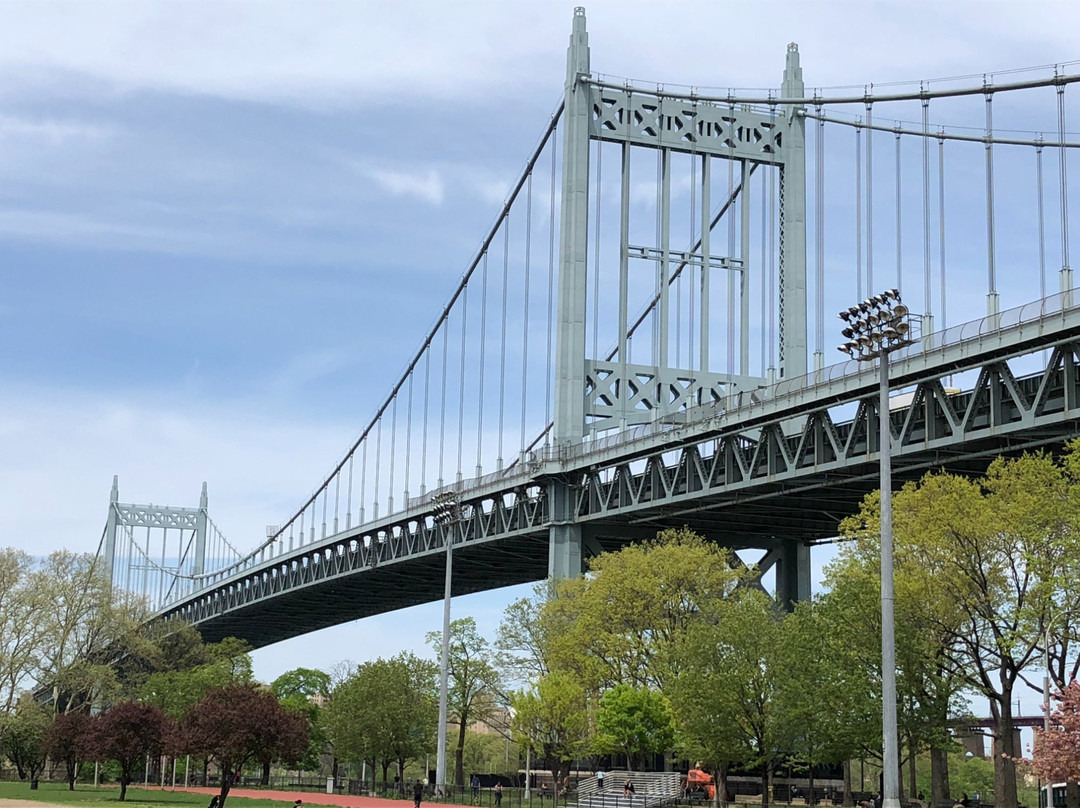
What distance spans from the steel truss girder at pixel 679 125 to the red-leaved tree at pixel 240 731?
115 feet

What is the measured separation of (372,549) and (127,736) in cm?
3341

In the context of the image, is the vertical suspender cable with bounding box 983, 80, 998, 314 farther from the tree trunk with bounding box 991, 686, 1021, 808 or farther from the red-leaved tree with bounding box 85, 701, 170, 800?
the red-leaved tree with bounding box 85, 701, 170, 800

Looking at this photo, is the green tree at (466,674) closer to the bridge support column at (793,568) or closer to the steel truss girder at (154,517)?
the bridge support column at (793,568)

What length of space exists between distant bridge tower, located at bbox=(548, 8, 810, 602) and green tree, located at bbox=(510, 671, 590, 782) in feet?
30.3

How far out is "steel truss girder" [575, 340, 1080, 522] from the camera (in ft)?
155

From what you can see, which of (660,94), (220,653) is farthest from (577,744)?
(220,653)

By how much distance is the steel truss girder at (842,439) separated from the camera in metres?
47.1

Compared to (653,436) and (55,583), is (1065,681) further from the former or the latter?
(55,583)

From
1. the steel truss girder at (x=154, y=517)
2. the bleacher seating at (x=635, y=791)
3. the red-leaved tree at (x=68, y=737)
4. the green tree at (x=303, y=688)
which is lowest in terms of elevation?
the bleacher seating at (x=635, y=791)

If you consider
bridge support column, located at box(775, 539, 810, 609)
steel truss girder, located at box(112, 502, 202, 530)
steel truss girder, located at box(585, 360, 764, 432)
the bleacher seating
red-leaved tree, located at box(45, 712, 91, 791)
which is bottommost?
the bleacher seating

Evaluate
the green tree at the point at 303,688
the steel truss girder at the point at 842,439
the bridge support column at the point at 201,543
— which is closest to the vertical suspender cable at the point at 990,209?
the steel truss girder at the point at 842,439

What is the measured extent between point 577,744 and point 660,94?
34511mm

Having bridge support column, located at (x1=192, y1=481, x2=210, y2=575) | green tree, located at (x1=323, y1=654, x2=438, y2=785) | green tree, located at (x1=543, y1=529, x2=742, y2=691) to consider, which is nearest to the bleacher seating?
green tree, located at (x1=543, y1=529, x2=742, y2=691)

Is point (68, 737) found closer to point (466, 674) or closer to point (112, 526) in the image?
point (466, 674)
